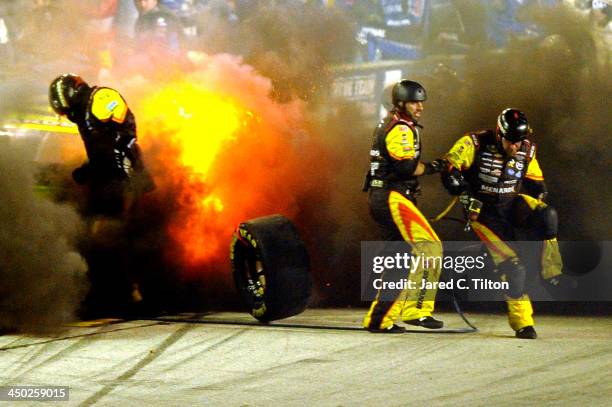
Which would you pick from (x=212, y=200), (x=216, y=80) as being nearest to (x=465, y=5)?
(x=216, y=80)

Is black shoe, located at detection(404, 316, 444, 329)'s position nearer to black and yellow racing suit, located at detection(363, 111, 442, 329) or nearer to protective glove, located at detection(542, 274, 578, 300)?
black and yellow racing suit, located at detection(363, 111, 442, 329)

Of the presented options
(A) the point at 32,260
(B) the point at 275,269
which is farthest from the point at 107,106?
(B) the point at 275,269

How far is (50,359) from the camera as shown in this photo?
689cm

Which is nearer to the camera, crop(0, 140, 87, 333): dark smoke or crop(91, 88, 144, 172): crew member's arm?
crop(0, 140, 87, 333): dark smoke

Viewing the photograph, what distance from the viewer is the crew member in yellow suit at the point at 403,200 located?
310 inches

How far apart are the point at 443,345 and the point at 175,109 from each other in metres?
4.72

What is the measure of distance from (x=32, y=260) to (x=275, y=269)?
2.16 m

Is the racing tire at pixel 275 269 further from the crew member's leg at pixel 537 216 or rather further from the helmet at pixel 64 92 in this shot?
the helmet at pixel 64 92

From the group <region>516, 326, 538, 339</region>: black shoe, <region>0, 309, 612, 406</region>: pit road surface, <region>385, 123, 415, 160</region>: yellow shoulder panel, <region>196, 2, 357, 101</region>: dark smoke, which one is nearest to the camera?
<region>0, 309, 612, 406</region>: pit road surface

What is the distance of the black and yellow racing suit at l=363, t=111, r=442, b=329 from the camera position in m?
7.86

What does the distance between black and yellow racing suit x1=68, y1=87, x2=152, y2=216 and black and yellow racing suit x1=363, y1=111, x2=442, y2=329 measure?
2.72 meters

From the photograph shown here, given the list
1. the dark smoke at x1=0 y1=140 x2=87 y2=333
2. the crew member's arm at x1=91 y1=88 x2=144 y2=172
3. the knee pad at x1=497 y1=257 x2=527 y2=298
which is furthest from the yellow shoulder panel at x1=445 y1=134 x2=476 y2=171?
the dark smoke at x1=0 y1=140 x2=87 y2=333

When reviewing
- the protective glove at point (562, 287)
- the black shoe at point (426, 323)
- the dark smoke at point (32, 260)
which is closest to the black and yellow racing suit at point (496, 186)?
the black shoe at point (426, 323)

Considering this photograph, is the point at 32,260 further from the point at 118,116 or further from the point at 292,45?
the point at 292,45
